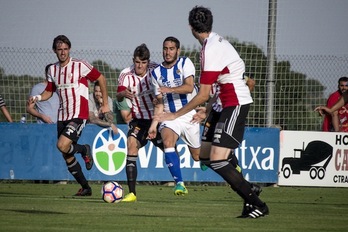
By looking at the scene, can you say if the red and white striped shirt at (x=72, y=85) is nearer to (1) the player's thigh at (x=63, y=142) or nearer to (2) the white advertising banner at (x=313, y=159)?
(1) the player's thigh at (x=63, y=142)

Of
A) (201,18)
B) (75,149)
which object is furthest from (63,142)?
(201,18)

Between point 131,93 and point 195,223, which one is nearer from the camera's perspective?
point 195,223

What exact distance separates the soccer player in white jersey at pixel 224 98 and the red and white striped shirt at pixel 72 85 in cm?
491

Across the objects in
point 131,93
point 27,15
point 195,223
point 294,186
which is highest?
point 27,15

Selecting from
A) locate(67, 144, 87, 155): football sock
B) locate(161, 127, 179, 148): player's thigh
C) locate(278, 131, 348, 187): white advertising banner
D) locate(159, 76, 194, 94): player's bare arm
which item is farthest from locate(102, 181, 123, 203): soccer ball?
locate(278, 131, 348, 187): white advertising banner

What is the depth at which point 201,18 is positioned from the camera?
35.9 ft

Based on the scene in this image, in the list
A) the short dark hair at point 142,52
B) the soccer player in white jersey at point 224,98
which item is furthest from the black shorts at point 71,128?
the soccer player in white jersey at point 224,98

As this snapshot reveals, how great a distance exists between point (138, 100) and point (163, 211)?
130 inches

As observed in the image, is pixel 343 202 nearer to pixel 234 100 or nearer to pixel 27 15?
pixel 234 100

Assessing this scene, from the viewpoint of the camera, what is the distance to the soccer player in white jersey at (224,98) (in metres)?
10.7

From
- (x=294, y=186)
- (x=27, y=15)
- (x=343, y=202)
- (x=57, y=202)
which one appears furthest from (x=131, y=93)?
(x=27, y=15)

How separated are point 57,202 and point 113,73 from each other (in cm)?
897

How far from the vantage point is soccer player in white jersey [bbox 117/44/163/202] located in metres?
14.8

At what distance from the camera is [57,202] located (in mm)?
13836
